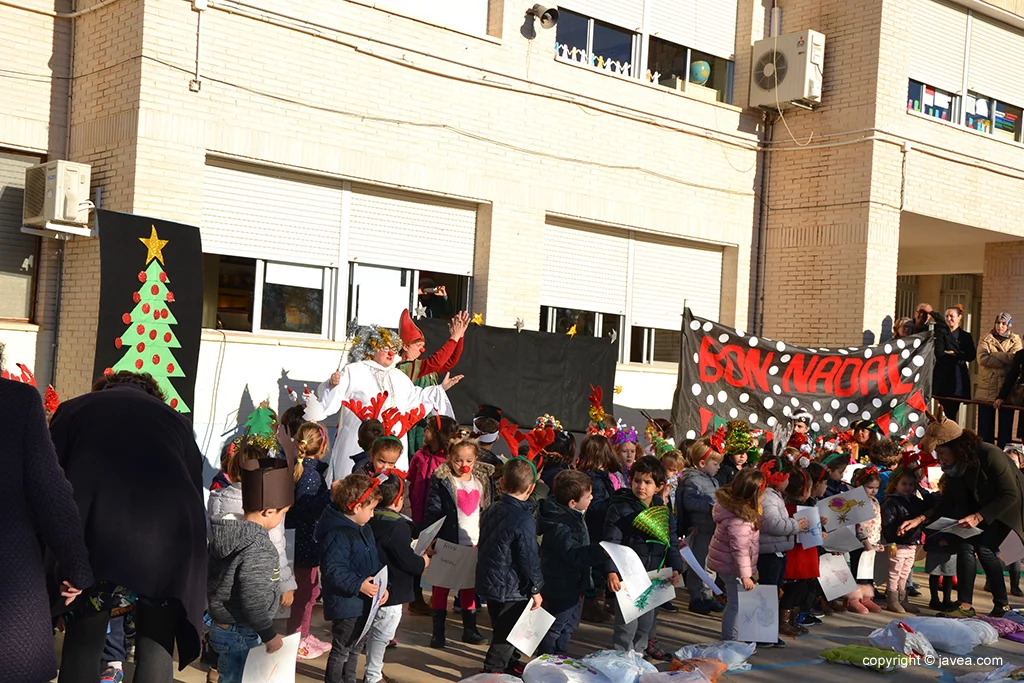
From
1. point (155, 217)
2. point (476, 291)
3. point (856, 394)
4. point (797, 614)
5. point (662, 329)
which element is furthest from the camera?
point (662, 329)

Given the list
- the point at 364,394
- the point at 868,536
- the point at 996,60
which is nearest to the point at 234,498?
the point at 364,394

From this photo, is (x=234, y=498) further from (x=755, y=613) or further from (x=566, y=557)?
(x=755, y=613)

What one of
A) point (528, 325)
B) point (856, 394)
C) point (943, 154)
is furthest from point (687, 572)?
point (943, 154)

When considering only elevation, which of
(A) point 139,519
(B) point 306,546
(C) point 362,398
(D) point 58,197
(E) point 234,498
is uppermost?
(D) point 58,197

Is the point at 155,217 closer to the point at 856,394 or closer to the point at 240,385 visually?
the point at 240,385

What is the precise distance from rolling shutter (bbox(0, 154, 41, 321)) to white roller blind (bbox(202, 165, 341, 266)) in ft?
6.10

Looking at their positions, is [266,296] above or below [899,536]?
above

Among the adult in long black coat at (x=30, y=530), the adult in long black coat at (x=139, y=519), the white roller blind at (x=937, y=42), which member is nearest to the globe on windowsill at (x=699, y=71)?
the white roller blind at (x=937, y=42)

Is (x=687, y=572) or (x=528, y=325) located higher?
(x=528, y=325)

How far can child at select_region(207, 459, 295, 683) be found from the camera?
5117mm

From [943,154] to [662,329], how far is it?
503 cm

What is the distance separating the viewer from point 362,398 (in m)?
9.03

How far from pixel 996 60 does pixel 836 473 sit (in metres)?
10.3

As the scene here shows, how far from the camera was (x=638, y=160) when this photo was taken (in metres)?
14.7
